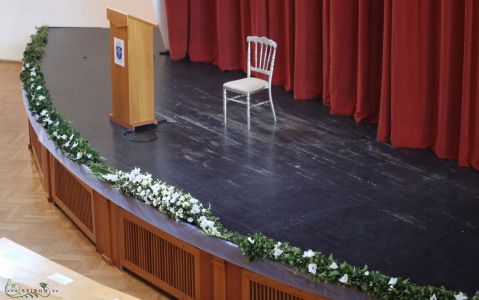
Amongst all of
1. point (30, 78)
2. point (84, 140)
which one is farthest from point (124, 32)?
point (30, 78)

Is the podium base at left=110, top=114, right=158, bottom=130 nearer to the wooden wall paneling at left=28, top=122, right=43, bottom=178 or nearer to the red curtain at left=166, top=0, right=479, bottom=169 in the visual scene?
the wooden wall paneling at left=28, top=122, right=43, bottom=178

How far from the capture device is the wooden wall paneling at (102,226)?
19.7ft

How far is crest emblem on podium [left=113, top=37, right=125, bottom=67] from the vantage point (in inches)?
268

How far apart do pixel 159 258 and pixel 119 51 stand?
1.94 metres

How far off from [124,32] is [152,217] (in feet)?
6.02

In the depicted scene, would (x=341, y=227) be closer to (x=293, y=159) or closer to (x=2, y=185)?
(x=293, y=159)

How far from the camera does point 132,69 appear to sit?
6.78 m

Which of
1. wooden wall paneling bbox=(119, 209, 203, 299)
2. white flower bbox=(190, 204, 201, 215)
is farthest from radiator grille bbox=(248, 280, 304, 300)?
white flower bbox=(190, 204, 201, 215)

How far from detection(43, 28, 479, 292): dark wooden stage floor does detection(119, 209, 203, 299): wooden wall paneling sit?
0.34 meters

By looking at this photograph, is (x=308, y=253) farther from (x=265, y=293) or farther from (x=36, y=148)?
(x=36, y=148)

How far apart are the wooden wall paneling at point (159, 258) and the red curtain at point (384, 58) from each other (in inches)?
Result: 82.3

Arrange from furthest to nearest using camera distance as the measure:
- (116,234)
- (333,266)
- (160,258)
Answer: (116,234)
(160,258)
(333,266)

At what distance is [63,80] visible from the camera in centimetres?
849

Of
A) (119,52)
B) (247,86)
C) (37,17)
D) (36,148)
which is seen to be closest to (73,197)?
(119,52)
